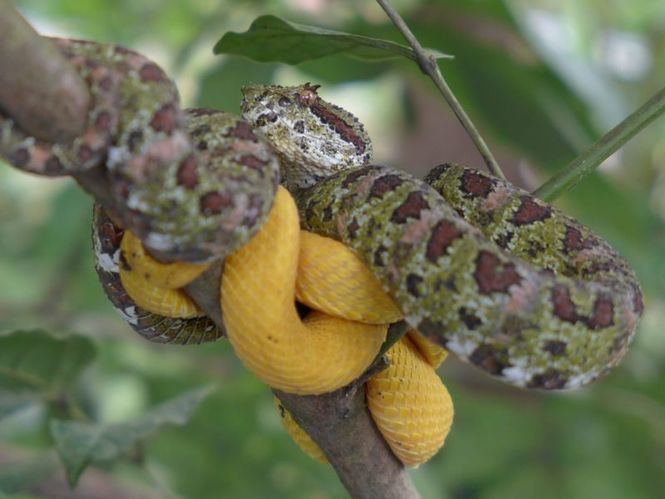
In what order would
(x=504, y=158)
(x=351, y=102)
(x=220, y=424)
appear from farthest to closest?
(x=351, y=102) → (x=504, y=158) → (x=220, y=424)

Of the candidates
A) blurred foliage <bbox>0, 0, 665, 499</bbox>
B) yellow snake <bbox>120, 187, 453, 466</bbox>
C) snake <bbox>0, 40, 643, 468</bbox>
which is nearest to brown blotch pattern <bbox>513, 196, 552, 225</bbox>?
snake <bbox>0, 40, 643, 468</bbox>

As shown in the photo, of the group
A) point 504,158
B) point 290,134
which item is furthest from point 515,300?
point 504,158

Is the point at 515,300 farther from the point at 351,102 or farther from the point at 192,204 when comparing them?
the point at 351,102

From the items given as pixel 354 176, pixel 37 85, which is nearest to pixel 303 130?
pixel 354 176

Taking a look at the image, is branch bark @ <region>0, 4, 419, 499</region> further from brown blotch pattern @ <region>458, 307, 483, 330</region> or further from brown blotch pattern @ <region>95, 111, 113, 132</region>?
brown blotch pattern @ <region>458, 307, 483, 330</region>

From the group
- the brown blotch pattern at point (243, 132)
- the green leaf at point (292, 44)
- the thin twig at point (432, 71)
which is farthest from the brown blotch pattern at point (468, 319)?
the green leaf at point (292, 44)

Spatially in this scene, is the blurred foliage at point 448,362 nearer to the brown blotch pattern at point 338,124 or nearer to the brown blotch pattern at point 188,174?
the brown blotch pattern at point 338,124

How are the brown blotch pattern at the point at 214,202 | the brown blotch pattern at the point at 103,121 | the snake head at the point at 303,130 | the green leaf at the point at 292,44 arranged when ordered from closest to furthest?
the brown blotch pattern at the point at 103,121, the brown blotch pattern at the point at 214,202, the green leaf at the point at 292,44, the snake head at the point at 303,130
